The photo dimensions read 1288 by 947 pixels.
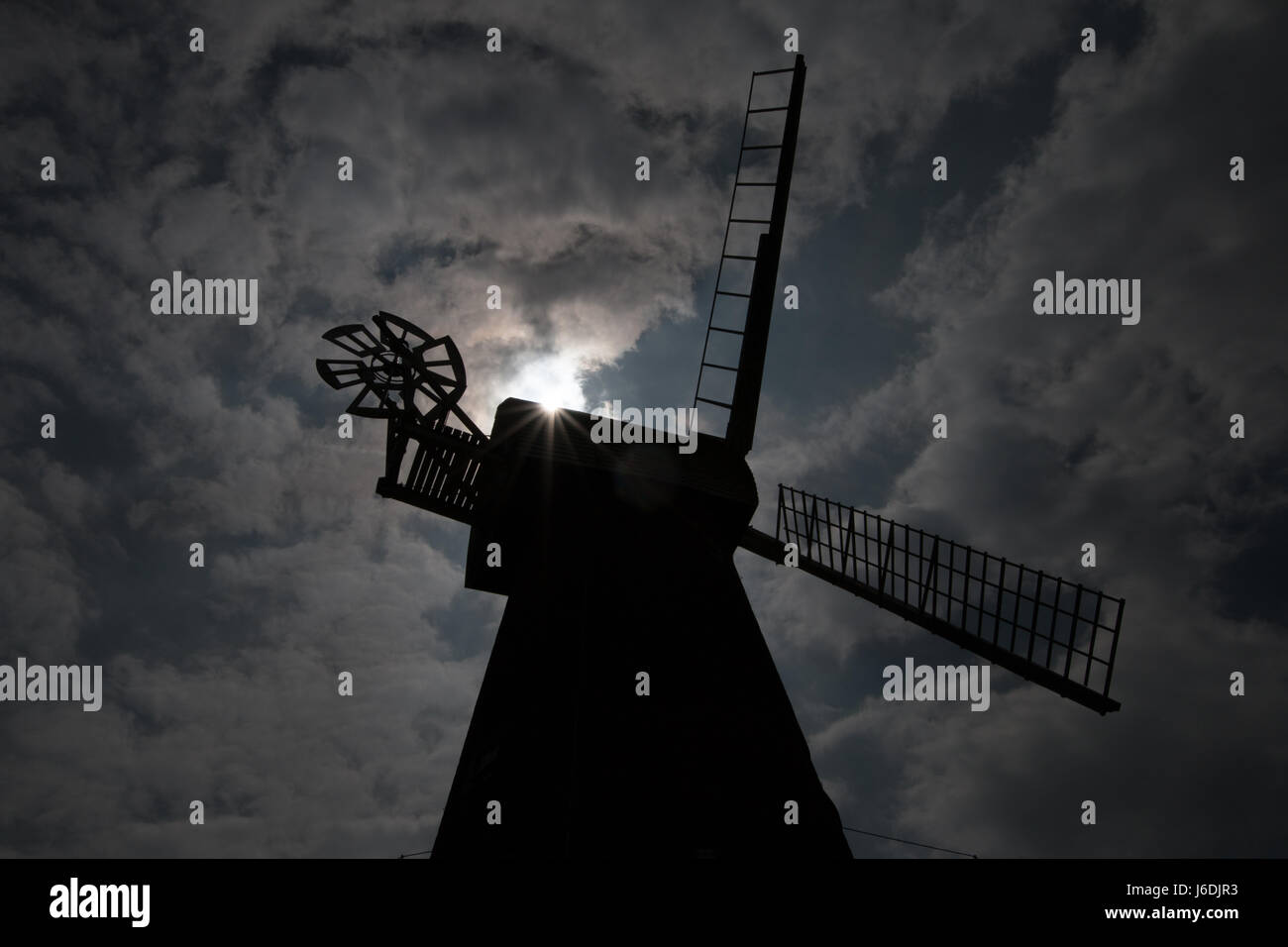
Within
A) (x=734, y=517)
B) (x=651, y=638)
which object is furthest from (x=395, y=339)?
(x=651, y=638)

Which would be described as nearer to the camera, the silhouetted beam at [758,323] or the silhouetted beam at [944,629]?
the silhouetted beam at [944,629]

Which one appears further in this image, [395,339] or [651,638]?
[395,339]

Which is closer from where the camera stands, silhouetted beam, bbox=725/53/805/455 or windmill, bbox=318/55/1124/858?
windmill, bbox=318/55/1124/858

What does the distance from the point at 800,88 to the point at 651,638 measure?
40.5 ft

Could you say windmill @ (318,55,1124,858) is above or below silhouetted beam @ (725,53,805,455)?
below

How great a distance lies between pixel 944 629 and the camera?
1163 centimetres

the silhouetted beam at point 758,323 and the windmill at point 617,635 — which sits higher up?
the silhouetted beam at point 758,323

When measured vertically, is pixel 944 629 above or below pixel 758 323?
below

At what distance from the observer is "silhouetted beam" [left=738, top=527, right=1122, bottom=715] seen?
1015cm

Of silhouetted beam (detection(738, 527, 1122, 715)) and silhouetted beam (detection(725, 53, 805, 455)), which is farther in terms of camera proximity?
silhouetted beam (detection(725, 53, 805, 455))

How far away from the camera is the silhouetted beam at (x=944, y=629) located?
10.1 m

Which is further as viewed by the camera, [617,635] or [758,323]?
[758,323]
